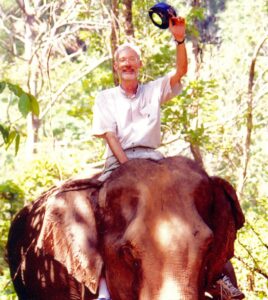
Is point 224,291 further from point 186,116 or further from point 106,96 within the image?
point 186,116

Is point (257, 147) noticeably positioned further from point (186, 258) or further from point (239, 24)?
point (186, 258)

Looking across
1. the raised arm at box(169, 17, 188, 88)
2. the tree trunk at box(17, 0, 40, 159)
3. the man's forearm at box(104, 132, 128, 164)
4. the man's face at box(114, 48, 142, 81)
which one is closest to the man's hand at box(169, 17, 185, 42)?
the raised arm at box(169, 17, 188, 88)

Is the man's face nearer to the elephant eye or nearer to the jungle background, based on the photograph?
the jungle background

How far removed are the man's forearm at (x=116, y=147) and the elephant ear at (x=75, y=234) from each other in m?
0.24

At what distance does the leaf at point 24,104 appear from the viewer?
3.52 m

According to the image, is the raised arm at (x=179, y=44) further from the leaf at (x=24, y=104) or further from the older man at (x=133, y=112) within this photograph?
the leaf at (x=24, y=104)

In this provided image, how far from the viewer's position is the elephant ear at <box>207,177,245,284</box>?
409 centimetres

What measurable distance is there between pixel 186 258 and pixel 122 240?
1.30 feet

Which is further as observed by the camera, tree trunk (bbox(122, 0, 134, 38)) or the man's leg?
tree trunk (bbox(122, 0, 134, 38))

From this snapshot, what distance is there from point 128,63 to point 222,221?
3.70 feet

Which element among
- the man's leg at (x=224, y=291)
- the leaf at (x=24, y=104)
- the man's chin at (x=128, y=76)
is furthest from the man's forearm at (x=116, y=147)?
the man's leg at (x=224, y=291)

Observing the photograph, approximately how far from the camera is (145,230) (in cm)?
366

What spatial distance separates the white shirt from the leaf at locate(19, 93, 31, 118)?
0.87 meters

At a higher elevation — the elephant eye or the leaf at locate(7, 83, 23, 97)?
the leaf at locate(7, 83, 23, 97)
